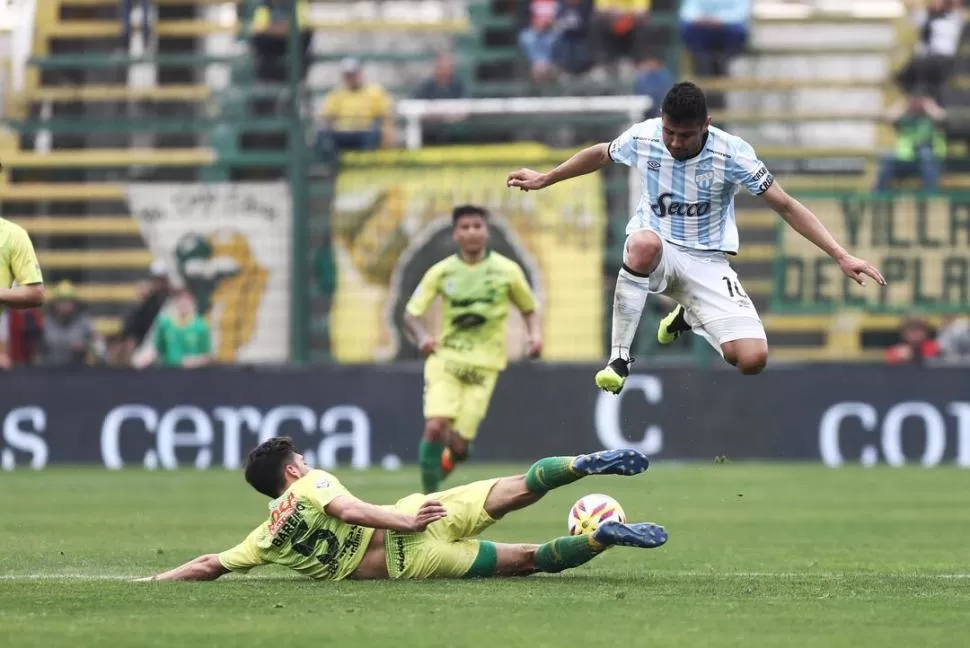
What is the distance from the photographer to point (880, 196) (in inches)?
777

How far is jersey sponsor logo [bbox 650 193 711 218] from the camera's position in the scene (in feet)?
33.2

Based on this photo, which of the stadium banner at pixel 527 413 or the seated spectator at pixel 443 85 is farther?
the seated spectator at pixel 443 85

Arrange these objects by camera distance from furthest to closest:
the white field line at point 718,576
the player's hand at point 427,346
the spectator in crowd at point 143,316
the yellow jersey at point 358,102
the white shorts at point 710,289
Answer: the yellow jersey at point 358,102 → the spectator in crowd at point 143,316 → the player's hand at point 427,346 → the white shorts at point 710,289 → the white field line at point 718,576

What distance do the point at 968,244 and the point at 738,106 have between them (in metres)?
3.09

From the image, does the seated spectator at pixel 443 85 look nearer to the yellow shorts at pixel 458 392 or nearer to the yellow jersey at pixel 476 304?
the yellow jersey at pixel 476 304

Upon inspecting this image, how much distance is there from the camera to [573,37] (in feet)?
69.4

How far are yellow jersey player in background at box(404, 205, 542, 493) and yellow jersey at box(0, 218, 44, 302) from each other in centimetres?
381

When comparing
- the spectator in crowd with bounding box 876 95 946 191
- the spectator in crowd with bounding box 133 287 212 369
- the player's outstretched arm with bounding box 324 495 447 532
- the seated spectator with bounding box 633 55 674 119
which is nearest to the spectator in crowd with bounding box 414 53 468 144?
the seated spectator with bounding box 633 55 674 119

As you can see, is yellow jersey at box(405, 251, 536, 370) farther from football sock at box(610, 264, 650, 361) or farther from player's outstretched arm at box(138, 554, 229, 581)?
player's outstretched arm at box(138, 554, 229, 581)

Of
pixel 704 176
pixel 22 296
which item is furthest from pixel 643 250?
pixel 22 296

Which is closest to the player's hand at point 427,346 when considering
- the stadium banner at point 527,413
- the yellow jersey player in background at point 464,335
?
the yellow jersey player in background at point 464,335

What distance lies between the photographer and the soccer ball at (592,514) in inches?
366

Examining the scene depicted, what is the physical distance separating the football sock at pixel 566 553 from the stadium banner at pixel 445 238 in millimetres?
10435

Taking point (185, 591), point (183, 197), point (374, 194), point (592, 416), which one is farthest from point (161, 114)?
point (185, 591)
